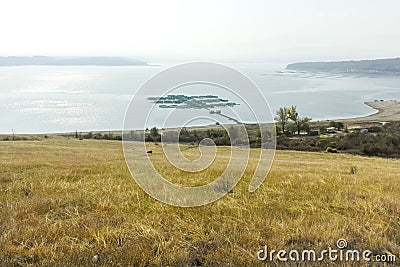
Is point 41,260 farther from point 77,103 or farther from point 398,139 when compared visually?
point 77,103

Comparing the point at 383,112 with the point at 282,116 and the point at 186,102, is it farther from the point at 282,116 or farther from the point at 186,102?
the point at 186,102

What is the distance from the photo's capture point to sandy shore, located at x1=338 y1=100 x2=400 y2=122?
8019cm

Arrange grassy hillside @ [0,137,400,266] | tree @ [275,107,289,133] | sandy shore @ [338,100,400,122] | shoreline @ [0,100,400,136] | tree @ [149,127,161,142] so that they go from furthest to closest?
sandy shore @ [338,100,400,122]
shoreline @ [0,100,400,136]
tree @ [275,107,289,133]
tree @ [149,127,161,142]
grassy hillside @ [0,137,400,266]

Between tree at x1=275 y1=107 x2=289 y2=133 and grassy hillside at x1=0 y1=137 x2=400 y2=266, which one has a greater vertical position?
grassy hillside at x1=0 y1=137 x2=400 y2=266

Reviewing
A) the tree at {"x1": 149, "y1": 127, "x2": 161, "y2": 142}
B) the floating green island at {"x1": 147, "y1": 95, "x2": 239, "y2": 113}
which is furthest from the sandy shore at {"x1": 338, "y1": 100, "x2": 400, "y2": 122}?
the floating green island at {"x1": 147, "y1": 95, "x2": 239, "y2": 113}

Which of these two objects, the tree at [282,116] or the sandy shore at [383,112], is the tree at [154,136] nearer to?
the tree at [282,116]

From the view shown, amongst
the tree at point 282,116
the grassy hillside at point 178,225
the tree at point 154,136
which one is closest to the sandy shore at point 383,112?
the tree at point 282,116

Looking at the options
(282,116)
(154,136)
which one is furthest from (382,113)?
(154,136)

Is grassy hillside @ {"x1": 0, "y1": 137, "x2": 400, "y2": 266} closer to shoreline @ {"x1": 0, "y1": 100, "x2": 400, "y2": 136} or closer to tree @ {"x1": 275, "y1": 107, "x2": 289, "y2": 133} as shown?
tree @ {"x1": 275, "y1": 107, "x2": 289, "y2": 133}

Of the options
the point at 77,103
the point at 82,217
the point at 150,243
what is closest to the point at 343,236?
the point at 150,243

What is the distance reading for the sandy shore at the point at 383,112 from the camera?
80188mm

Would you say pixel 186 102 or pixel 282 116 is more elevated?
pixel 186 102

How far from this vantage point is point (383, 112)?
302 ft

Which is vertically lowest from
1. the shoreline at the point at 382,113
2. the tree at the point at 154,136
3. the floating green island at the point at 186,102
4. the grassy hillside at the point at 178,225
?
the shoreline at the point at 382,113
